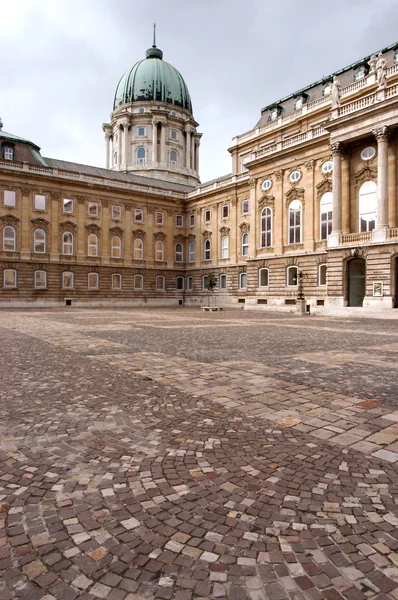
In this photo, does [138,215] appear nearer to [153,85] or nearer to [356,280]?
[356,280]

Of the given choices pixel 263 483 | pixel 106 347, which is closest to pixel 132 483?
pixel 263 483

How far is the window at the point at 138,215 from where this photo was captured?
51.4m

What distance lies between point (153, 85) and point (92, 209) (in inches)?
1366

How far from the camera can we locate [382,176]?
29.4 meters

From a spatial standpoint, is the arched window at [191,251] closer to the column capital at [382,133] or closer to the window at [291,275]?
the window at [291,275]

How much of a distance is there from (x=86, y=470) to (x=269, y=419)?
2149 mm

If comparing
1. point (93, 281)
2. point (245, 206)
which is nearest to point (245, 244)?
point (245, 206)

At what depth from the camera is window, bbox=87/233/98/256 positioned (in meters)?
48.2

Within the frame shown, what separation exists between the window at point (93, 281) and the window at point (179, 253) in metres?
11.7

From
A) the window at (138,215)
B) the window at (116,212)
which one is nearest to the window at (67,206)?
the window at (116,212)

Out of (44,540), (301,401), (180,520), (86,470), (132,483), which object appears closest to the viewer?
(44,540)

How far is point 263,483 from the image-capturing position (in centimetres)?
303

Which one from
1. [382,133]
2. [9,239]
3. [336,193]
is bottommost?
[9,239]

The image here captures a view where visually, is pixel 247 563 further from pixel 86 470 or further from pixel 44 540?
pixel 86 470
